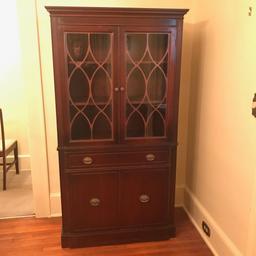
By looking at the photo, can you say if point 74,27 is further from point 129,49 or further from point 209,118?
point 209,118

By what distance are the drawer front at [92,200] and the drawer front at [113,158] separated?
9 centimetres

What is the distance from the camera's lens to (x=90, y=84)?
218 centimetres

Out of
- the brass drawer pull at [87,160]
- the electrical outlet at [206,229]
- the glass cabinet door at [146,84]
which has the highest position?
the glass cabinet door at [146,84]

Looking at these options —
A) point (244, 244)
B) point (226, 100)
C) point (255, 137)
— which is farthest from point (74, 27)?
point (244, 244)

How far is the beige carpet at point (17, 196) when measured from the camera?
9.52 feet

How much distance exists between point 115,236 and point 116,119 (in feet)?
3.28

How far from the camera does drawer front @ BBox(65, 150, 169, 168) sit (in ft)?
7.36

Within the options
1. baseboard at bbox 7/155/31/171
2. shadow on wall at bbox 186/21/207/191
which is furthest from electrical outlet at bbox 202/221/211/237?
baseboard at bbox 7/155/31/171

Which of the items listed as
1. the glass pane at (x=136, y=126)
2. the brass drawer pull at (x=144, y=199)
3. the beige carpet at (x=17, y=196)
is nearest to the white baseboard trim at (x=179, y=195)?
the brass drawer pull at (x=144, y=199)

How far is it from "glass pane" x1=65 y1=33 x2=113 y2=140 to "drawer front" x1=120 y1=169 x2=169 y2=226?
1.37ft

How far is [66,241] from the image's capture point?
2.37 metres

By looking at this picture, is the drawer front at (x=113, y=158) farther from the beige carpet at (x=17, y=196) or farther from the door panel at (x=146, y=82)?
the beige carpet at (x=17, y=196)

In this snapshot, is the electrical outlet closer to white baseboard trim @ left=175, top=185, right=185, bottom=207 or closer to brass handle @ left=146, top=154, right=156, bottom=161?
white baseboard trim @ left=175, top=185, right=185, bottom=207

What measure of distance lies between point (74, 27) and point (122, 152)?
100 cm
